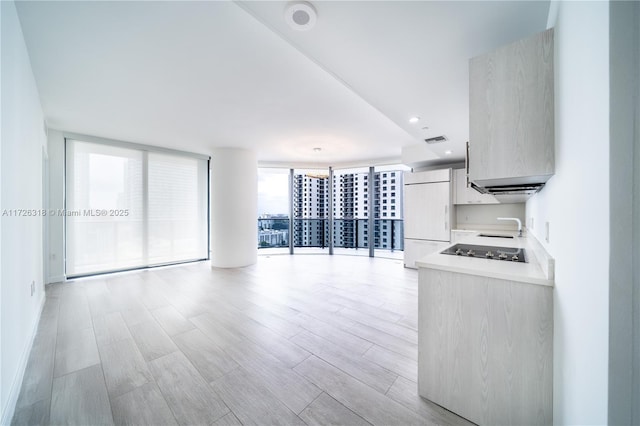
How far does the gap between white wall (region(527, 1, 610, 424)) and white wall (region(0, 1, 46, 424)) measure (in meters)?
2.81

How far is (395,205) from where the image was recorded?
683 cm

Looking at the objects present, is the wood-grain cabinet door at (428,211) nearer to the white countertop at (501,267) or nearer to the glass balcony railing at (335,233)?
the glass balcony railing at (335,233)

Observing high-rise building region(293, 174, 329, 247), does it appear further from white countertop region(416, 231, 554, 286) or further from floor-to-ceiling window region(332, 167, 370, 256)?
white countertop region(416, 231, 554, 286)

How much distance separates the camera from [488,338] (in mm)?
1391

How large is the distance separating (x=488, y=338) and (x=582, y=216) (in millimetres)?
913

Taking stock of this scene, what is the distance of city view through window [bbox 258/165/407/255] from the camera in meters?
6.81

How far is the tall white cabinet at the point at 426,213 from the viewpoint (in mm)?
5012

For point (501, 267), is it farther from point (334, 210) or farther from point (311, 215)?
point (311, 215)

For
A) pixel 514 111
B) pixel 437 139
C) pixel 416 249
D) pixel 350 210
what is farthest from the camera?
pixel 350 210

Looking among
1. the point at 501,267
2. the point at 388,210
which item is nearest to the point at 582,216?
the point at 501,267

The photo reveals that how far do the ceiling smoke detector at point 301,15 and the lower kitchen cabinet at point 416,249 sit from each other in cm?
476

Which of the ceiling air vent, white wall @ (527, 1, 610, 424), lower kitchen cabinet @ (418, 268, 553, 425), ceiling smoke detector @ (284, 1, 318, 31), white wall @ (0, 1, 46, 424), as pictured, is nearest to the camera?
white wall @ (527, 1, 610, 424)

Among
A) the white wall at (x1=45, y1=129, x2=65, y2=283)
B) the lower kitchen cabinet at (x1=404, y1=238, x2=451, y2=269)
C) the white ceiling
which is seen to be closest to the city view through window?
the lower kitchen cabinet at (x1=404, y1=238, x2=451, y2=269)

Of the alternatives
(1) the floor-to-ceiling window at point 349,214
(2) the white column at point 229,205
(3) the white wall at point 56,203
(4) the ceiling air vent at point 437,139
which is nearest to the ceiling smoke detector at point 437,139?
(4) the ceiling air vent at point 437,139
